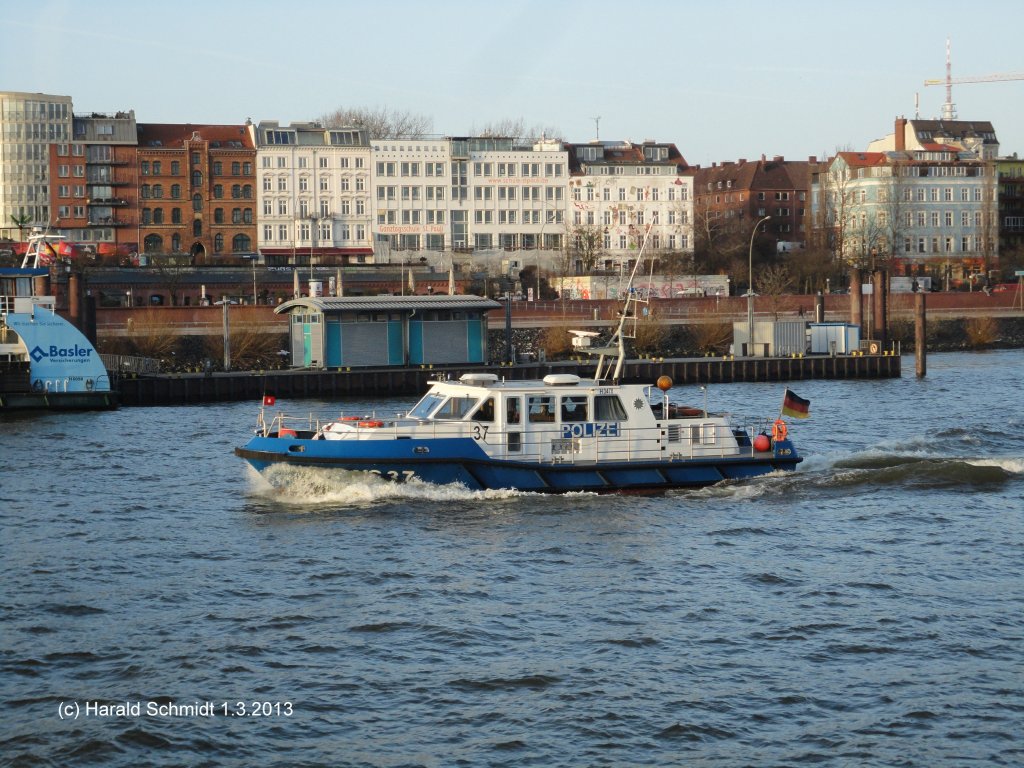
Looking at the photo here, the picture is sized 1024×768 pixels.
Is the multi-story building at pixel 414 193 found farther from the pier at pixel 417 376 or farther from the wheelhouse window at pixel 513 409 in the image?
the wheelhouse window at pixel 513 409

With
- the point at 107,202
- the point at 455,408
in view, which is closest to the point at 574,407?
the point at 455,408

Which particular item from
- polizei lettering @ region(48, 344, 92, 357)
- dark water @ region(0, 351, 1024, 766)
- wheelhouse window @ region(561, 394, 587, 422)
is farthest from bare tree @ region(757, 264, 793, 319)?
wheelhouse window @ region(561, 394, 587, 422)

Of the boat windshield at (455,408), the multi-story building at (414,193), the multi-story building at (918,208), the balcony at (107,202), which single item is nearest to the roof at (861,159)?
the multi-story building at (918,208)

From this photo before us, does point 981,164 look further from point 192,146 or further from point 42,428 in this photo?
point 42,428

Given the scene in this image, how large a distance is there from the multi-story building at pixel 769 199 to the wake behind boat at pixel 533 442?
342 ft

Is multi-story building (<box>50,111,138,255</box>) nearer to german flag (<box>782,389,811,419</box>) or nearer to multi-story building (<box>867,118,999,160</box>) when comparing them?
multi-story building (<box>867,118,999,160</box>)

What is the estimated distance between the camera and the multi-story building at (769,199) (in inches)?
5581

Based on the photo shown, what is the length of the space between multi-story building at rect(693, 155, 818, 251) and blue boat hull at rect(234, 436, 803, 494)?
105m

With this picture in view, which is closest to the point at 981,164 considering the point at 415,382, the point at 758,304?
the point at 758,304

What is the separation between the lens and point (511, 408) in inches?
1372

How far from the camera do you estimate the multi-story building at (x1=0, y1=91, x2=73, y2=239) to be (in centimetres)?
14738

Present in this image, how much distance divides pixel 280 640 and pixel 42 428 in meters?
32.9

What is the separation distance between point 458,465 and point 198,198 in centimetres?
9062

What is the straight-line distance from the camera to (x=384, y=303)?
2921 inches
